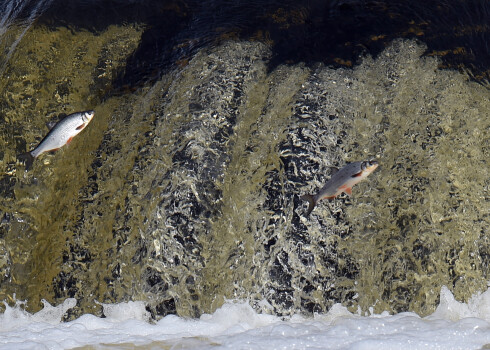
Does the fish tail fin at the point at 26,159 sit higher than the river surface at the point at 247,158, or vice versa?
the fish tail fin at the point at 26,159

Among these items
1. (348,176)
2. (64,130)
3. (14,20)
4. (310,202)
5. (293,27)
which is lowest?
(310,202)

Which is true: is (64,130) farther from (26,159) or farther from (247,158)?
(247,158)

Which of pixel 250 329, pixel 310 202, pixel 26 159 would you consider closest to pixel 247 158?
pixel 310 202

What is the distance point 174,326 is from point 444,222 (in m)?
2.10

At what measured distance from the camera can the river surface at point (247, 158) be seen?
4.05 m

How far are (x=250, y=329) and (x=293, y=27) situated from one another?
3108 millimetres

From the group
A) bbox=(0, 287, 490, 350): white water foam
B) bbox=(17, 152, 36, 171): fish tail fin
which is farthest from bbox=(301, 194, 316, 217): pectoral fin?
bbox=(17, 152, 36, 171): fish tail fin

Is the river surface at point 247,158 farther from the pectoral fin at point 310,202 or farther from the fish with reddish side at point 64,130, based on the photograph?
the fish with reddish side at point 64,130

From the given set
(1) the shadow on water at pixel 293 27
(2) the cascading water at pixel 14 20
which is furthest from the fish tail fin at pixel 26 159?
(1) the shadow on water at pixel 293 27

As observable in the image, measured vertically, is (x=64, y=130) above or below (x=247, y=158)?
above

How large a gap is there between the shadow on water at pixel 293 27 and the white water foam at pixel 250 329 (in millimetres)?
2213

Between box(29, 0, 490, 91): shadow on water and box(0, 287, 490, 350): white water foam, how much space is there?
2.21 meters

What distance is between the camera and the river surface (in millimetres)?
4051

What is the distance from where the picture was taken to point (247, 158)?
14.6 ft
